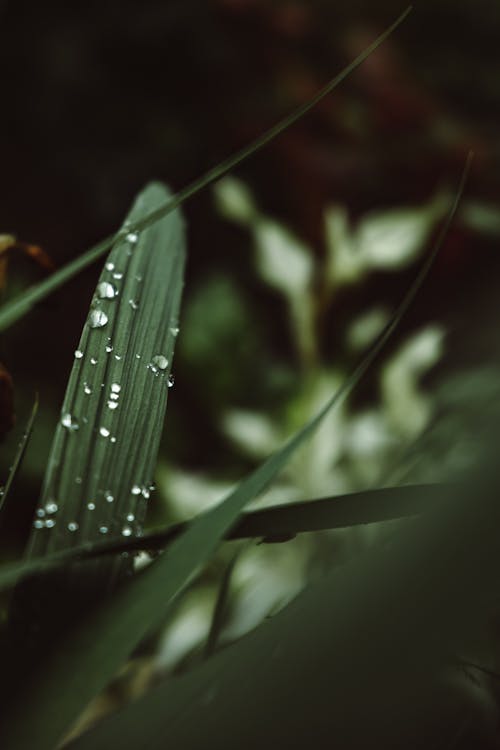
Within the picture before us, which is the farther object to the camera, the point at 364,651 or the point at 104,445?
the point at 104,445

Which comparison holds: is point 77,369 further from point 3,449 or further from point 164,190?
point 3,449

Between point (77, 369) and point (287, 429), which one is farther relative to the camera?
point (287, 429)

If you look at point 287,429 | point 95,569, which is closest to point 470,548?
point 95,569

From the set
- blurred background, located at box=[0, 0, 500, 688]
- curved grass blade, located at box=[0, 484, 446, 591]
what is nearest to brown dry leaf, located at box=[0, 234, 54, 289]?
→ curved grass blade, located at box=[0, 484, 446, 591]

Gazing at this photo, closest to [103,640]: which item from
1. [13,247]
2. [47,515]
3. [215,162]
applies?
[47,515]

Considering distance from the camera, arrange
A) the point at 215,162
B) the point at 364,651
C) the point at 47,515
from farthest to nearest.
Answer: the point at 215,162
the point at 47,515
the point at 364,651

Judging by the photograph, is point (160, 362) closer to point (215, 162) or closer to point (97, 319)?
point (97, 319)

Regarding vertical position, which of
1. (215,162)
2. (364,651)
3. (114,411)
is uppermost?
(215,162)
